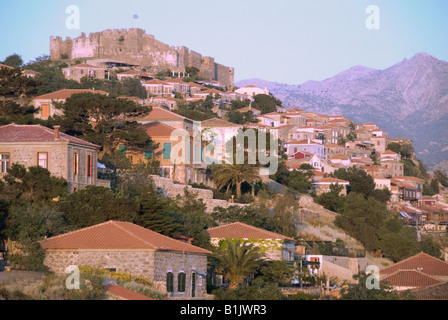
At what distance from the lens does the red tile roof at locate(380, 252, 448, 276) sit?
40.8 m

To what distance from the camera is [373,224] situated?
183ft

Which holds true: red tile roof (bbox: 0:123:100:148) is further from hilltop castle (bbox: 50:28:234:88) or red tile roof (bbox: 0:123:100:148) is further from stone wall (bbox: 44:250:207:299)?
hilltop castle (bbox: 50:28:234:88)

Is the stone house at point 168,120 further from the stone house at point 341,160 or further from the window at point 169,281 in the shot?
the stone house at point 341,160

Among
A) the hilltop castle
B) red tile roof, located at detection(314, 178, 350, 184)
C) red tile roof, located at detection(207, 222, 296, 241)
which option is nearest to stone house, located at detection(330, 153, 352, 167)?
red tile roof, located at detection(314, 178, 350, 184)

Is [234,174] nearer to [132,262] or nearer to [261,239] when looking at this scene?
[261,239]

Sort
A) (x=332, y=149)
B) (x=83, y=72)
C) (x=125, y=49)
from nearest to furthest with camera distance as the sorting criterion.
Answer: (x=332, y=149) < (x=83, y=72) < (x=125, y=49)

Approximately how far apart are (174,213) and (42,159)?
6.16m

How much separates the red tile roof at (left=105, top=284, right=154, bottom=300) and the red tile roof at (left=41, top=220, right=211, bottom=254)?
2.63 m

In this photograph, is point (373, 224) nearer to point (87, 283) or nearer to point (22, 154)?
point (22, 154)

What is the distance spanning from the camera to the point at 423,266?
41.7m

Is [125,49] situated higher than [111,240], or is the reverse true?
[125,49]

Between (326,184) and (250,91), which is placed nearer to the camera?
(326,184)

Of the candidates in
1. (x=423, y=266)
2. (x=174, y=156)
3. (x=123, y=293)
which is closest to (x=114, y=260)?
(x=123, y=293)

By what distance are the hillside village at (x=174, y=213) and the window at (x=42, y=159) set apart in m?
0.04
